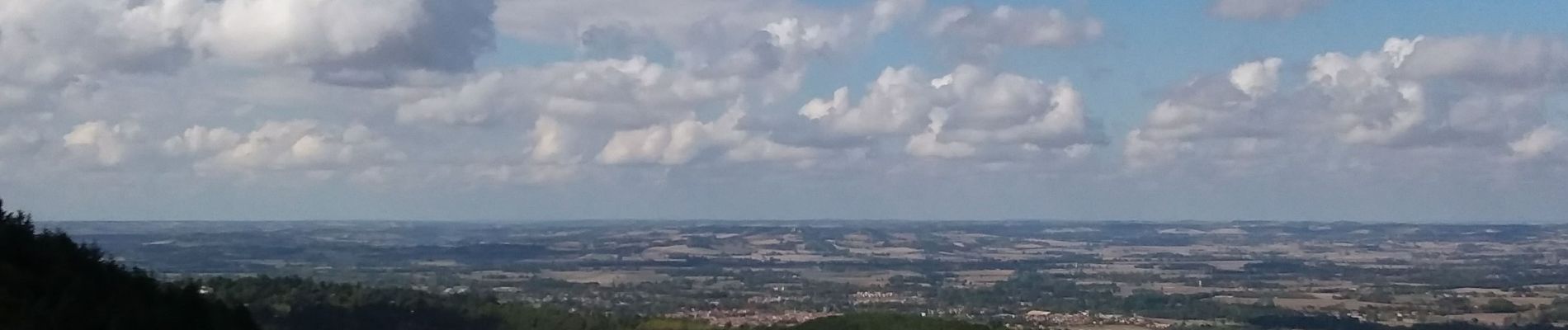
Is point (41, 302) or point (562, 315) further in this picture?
point (562, 315)

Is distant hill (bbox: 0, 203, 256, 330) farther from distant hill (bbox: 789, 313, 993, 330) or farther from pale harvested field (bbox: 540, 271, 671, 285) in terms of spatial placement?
pale harvested field (bbox: 540, 271, 671, 285)

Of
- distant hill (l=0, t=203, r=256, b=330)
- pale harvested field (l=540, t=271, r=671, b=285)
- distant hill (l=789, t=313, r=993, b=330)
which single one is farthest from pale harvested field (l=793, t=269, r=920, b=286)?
distant hill (l=0, t=203, r=256, b=330)

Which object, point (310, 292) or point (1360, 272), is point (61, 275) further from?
point (1360, 272)

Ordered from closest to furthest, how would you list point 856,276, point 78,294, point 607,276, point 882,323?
point 78,294
point 882,323
point 607,276
point 856,276

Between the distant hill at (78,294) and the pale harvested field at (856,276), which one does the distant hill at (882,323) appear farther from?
the pale harvested field at (856,276)

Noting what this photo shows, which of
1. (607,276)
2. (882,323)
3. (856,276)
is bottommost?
(882,323)

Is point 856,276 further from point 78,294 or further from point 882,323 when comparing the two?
point 78,294

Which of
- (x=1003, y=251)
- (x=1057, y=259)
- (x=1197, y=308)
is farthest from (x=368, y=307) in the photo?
(x=1003, y=251)

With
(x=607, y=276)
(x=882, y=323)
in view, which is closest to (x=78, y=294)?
(x=882, y=323)
